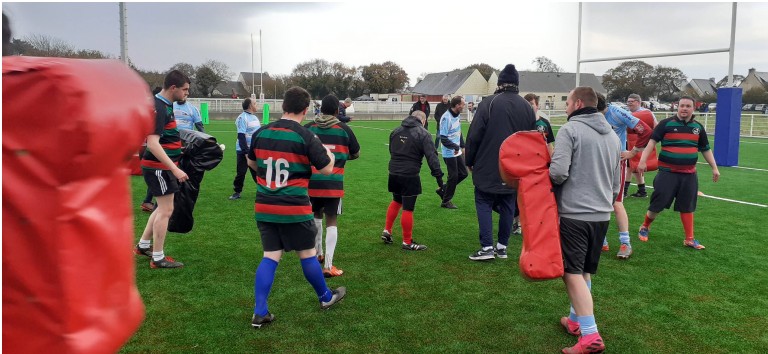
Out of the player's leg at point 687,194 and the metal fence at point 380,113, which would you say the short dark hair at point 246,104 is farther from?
the metal fence at point 380,113

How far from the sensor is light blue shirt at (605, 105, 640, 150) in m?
6.39

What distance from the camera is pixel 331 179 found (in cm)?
556

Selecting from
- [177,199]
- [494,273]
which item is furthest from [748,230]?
[177,199]

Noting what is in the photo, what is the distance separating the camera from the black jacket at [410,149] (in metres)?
6.55

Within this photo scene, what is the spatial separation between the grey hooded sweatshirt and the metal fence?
91.5 feet

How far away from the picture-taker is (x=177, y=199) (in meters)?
5.57

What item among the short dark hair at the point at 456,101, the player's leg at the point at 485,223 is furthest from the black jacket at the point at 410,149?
the short dark hair at the point at 456,101

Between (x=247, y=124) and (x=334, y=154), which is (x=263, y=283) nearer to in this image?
(x=334, y=154)

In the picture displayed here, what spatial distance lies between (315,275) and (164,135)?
100 inches

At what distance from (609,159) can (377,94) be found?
7781 centimetres

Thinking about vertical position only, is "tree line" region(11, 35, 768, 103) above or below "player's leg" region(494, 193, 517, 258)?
above

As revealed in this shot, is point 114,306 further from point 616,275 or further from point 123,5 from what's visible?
point 123,5

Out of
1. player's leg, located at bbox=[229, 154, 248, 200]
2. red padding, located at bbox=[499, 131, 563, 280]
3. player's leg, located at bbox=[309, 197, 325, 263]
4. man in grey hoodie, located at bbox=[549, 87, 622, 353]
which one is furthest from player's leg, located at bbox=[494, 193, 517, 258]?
player's leg, located at bbox=[229, 154, 248, 200]

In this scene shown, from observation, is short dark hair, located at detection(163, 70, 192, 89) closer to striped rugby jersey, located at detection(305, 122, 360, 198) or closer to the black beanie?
striped rugby jersey, located at detection(305, 122, 360, 198)
